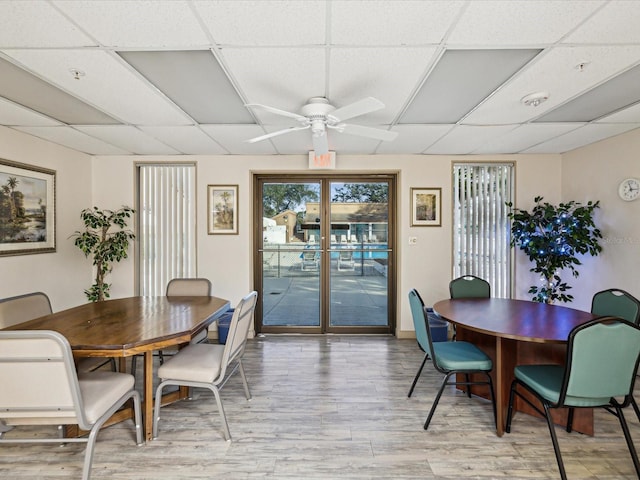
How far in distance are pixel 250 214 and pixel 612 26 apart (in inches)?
151

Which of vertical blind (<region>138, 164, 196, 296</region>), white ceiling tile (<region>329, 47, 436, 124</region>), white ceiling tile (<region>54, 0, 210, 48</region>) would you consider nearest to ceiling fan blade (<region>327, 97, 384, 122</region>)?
white ceiling tile (<region>329, 47, 436, 124</region>)

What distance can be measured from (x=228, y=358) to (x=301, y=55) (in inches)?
82.5

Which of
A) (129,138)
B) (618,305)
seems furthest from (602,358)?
(129,138)

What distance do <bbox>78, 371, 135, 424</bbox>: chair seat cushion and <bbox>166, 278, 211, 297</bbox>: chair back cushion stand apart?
1349mm

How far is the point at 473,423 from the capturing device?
94.3 inches

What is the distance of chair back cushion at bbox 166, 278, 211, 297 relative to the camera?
3.43 metres

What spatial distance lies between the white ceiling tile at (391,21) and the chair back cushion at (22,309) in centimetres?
303

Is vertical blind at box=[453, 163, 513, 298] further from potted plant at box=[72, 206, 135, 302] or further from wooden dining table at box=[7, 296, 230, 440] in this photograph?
potted plant at box=[72, 206, 135, 302]

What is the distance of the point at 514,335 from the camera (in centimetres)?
210

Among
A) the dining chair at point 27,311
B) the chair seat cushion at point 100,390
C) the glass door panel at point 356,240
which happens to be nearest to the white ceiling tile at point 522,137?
the glass door panel at point 356,240

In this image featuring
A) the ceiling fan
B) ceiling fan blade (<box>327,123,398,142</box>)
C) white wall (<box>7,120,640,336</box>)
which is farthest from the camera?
white wall (<box>7,120,640,336</box>)

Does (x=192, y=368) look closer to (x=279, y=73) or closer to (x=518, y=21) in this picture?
(x=279, y=73)

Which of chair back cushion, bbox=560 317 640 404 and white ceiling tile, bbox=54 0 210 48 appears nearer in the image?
white ceiling tile, bbox=54 0 210 48

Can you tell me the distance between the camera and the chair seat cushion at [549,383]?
1866mm
